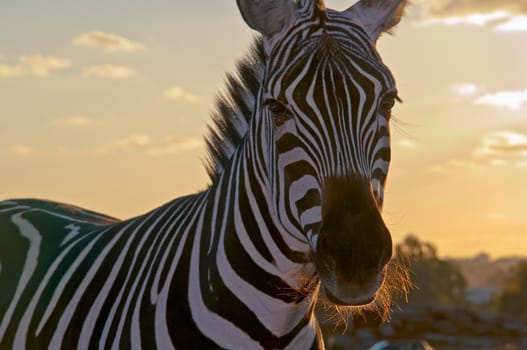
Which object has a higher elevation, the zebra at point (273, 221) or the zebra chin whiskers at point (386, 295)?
the zebra at point (273, 221)

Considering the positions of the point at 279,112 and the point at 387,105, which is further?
the point at 387,105

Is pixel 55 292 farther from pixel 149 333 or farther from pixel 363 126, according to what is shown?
pixel 363 126

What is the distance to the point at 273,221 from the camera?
4648 mm

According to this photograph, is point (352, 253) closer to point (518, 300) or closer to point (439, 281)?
point (518, 300)

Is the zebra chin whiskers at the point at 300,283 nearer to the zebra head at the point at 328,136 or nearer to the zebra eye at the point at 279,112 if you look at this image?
the zebra head at the point at 328,136

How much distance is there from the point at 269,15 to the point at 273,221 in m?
1.10

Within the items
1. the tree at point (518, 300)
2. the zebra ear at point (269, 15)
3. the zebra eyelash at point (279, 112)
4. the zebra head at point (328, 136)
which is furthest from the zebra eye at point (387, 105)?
the tree at point (518, 300)

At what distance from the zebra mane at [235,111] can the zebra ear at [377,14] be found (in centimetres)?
73

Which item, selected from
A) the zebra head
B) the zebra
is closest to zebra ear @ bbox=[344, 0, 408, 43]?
the zebra

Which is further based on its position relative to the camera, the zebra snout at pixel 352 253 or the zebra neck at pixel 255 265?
the zebra neck at pixel 255 265

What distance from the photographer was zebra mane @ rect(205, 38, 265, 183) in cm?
557

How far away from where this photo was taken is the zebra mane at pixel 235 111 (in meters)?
5.57

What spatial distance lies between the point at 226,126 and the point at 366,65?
53.7 inches

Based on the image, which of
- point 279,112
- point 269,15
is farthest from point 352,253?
point 269,15
